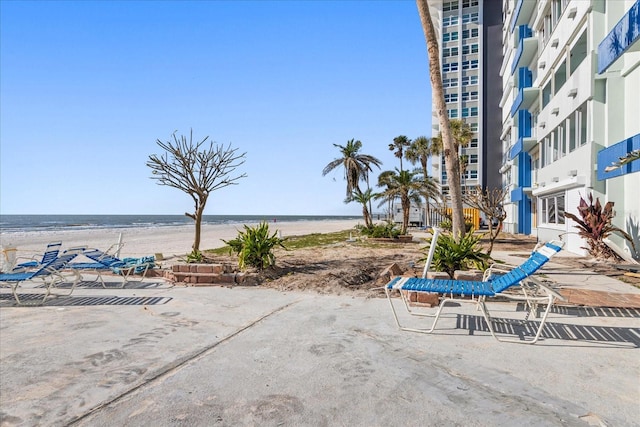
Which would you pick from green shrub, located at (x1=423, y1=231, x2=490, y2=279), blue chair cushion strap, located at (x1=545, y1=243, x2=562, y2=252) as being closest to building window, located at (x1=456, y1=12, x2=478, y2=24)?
green shrub, located at (x1=423, y1=231, x2=490, y2=279)

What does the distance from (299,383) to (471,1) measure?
223 ft

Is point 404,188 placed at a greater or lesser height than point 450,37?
lesser

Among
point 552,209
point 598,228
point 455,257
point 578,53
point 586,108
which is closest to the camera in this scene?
point 455,257

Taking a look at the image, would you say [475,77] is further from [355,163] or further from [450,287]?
[450,287]

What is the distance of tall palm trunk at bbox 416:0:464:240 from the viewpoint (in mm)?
A: 9502

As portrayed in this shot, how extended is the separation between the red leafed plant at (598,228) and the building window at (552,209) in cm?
444

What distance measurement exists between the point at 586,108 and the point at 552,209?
6.05m

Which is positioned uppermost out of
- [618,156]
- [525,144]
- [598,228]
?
[525,144]

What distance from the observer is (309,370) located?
3.79 metres

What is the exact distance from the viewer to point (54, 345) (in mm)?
4621

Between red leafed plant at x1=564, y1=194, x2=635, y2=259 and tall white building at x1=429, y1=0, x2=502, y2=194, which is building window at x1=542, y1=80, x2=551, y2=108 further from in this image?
tall white building at x1=429, y1=0, x2=502, y2=194

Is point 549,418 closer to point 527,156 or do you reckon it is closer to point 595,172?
point 595,172

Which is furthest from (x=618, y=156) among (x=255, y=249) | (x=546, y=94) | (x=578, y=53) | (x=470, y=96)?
(x=470, y=96)

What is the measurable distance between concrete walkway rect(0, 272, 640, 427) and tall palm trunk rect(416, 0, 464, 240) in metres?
3.75
